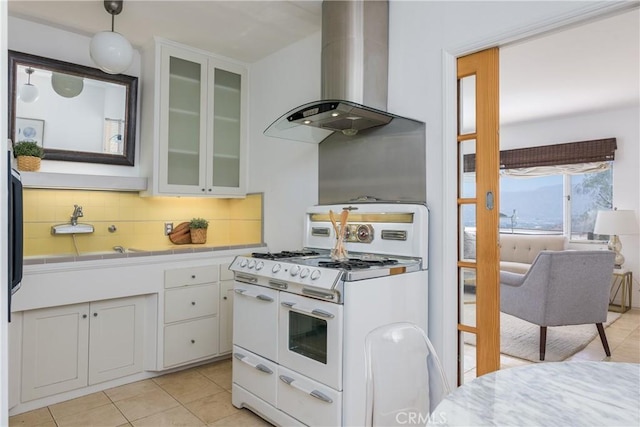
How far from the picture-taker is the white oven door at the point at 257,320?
2.17 m

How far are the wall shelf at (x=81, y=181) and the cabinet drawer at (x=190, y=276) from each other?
816 mm

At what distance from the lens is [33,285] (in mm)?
2328

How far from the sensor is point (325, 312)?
6.10 ft

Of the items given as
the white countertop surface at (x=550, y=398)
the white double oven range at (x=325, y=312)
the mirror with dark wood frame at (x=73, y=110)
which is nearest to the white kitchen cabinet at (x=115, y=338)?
the white double oven range at (x=325, y=312)

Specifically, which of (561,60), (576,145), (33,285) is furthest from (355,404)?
(576,145)

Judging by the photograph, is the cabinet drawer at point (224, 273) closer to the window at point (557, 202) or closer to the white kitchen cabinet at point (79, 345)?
the white kitchen cabinet at point (79, 345)

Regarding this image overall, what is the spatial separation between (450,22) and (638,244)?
459cm

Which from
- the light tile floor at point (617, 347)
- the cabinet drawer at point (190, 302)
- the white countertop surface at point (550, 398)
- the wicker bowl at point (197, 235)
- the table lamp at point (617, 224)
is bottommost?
the light tile floor at point (617, 347)

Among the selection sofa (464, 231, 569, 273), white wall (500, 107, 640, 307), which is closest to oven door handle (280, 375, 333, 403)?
sofa (464, 231, 569, 273)

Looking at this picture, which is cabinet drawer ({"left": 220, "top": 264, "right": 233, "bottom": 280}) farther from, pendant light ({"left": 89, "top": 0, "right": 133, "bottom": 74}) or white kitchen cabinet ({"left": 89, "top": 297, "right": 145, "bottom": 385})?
pendant light ({"left": 89, "top": 0, "right": 133, "bottom": 74})

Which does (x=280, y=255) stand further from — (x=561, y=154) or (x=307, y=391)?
(x=561, y=154)

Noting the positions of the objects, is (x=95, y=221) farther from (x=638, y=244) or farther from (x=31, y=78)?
(x=638, y=244)

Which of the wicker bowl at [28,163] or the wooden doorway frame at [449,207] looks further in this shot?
the wicker bowl at [28,163]

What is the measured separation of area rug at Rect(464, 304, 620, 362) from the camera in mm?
Result: 3364
